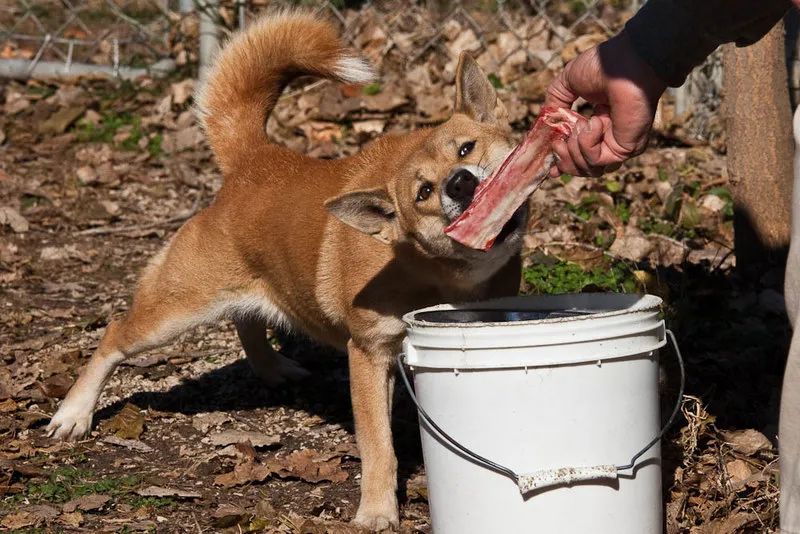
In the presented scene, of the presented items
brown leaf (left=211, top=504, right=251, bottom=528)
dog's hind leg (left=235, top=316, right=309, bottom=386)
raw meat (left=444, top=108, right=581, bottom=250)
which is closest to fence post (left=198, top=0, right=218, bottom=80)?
dog's hind leg (left=235, top=316, right=309, bottom=386)

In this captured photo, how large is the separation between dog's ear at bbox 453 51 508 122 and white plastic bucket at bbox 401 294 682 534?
117 centimetres

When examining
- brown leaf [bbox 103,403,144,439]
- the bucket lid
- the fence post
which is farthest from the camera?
the fence post

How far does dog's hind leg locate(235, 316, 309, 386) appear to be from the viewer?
194 inches

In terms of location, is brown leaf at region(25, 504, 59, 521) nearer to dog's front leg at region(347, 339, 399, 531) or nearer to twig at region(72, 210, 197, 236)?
dog's front leg at region(347, 339, 399, 531)

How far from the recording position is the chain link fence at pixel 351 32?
7809 millimetres

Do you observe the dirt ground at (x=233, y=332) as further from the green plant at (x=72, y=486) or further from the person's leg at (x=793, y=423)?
the person's leg at (x=793, y=423)

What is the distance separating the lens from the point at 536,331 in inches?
106

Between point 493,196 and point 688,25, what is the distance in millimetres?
732

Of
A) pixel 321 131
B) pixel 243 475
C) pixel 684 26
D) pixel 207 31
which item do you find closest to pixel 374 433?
pixel 243 475

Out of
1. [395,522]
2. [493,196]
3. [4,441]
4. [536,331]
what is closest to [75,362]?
[4,441]

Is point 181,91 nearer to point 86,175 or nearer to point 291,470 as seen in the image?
point 86,175

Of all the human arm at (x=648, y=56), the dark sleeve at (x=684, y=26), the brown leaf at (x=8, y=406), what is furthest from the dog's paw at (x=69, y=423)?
the dark sleeve at (x=684, y=26)

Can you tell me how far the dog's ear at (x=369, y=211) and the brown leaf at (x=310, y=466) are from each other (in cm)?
89

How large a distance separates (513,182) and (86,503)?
1.75 meters
